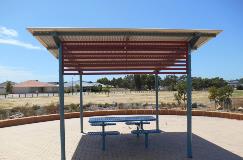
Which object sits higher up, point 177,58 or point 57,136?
point 177,58

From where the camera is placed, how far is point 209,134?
12008 millimetres

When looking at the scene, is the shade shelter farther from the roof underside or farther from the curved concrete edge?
the curved concrete edge

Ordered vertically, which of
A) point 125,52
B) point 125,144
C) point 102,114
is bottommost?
point 125,144

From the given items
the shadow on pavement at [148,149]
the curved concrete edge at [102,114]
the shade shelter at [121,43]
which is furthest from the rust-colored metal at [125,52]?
the curved concrete edge at [102,114]

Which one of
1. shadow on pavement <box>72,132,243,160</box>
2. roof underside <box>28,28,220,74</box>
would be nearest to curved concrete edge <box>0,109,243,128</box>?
shadow on pavement <box>72,132,243,160</box>

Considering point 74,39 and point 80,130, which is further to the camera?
point 80,130

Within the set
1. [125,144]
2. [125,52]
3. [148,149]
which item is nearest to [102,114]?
[125,144]

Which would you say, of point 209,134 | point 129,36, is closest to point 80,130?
point 209,134

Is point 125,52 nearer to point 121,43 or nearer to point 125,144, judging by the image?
point 121,43

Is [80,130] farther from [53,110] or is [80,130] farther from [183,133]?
[53,110]

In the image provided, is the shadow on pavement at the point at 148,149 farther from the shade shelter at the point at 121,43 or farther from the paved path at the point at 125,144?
the shade shelter at the point at 121,43

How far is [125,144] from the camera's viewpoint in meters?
10.3

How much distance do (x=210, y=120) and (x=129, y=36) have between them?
31.3 feet

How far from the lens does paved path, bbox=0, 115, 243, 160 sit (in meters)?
8.70
